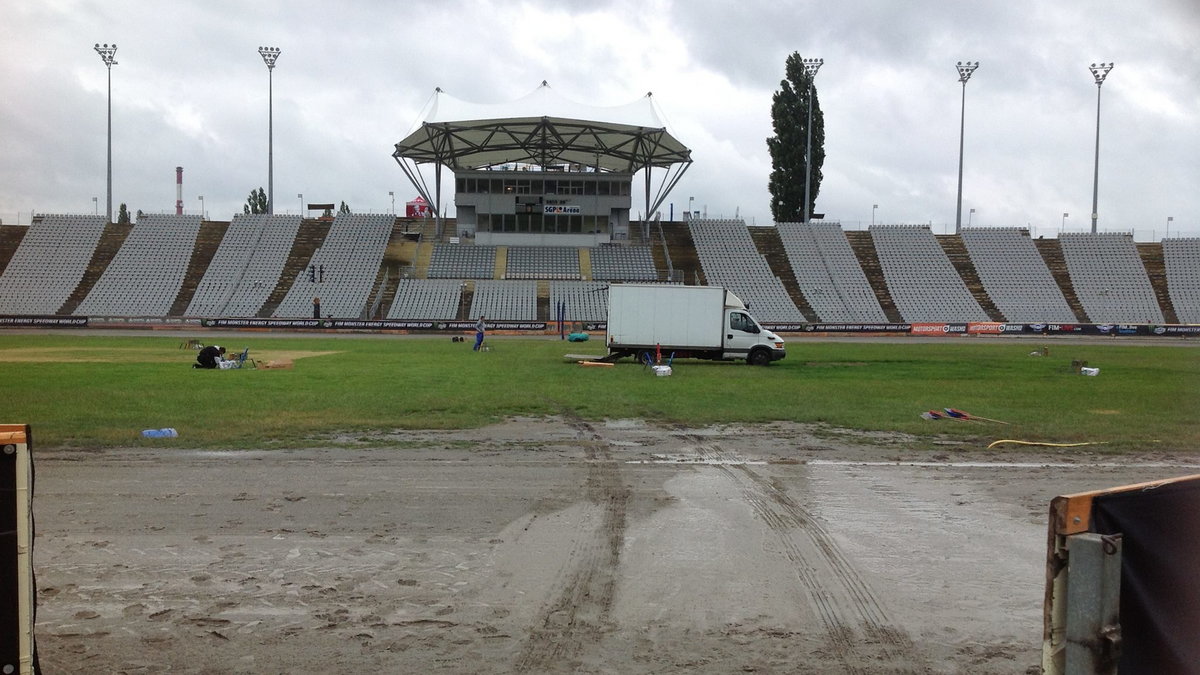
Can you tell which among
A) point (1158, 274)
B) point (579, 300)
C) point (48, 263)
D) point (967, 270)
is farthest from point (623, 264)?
point (48, 263)

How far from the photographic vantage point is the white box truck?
29719 millimetres

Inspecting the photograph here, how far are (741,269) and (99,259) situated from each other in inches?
2072

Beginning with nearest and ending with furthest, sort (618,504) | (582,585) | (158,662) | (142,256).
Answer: (158,662) < (582,585) < (618,504) < (142,256)

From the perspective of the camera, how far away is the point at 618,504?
8875 mm

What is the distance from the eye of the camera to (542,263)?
228 feet

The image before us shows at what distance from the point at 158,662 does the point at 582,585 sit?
111 inches

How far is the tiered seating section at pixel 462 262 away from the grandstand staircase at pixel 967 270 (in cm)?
3938

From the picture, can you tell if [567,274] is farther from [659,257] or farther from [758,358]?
[758,358]

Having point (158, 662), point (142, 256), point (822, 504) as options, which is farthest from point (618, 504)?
point (142, 256)

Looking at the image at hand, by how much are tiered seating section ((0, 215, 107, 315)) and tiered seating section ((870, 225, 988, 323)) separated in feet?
211

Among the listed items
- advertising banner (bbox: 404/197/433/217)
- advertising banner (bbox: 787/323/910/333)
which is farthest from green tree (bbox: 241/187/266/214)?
advertising banner (bbox: 787/323/910/333)

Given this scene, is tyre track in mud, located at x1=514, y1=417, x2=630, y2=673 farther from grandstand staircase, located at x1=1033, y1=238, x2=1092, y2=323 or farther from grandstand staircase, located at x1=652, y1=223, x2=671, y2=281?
grandstand staircase, located at x1=1033, y1=238, x2=1092, y2=323

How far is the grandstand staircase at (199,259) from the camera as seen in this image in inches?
2443

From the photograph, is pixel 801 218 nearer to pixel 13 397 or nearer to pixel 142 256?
pixel 142 256
